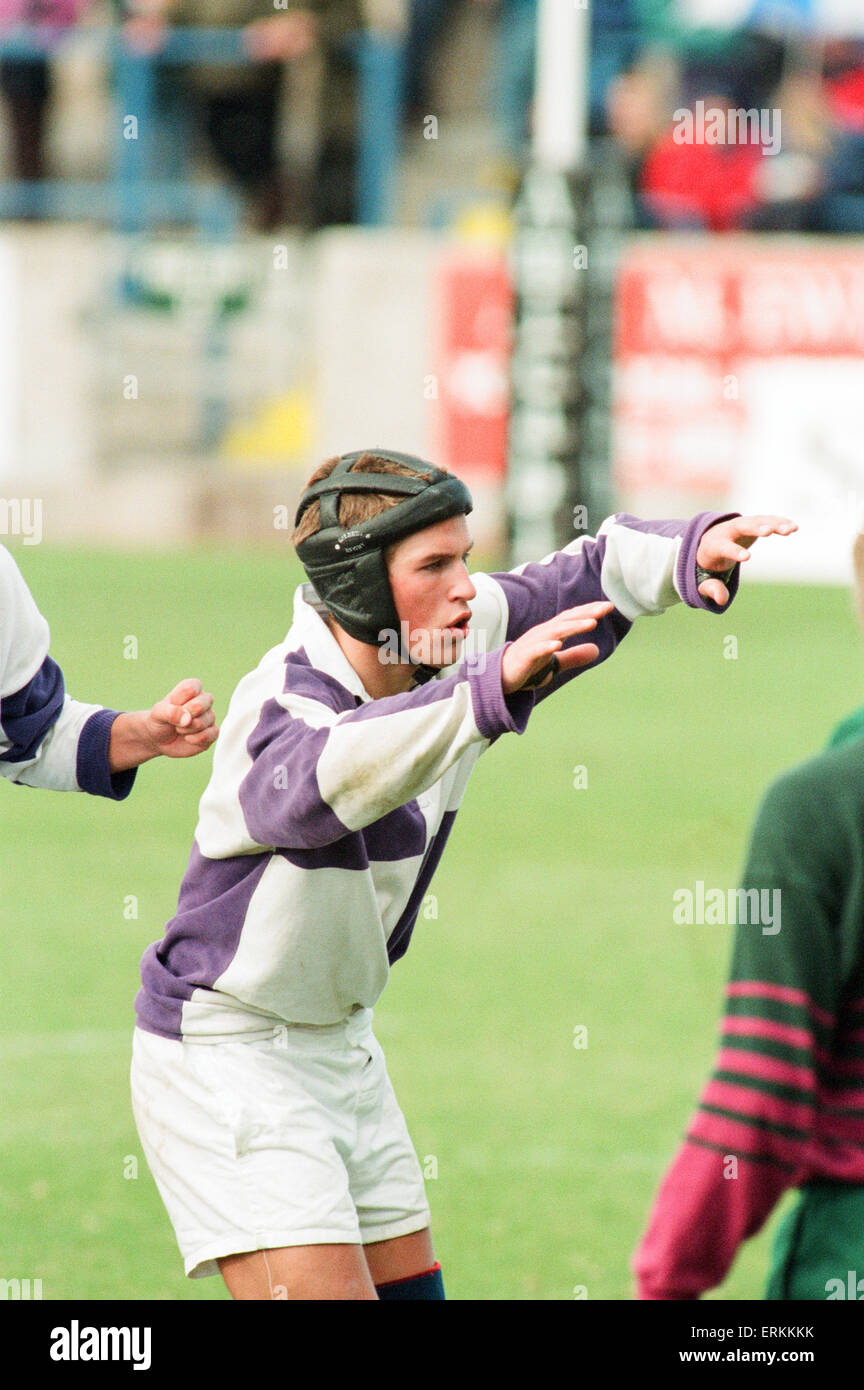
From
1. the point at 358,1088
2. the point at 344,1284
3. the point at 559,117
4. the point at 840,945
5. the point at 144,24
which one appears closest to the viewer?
the point at 840,945

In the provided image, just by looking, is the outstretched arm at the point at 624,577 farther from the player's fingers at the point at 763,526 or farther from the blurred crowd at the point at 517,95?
the blurred crowd at the point at 517,95

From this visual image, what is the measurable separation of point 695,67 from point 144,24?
6.50 metres

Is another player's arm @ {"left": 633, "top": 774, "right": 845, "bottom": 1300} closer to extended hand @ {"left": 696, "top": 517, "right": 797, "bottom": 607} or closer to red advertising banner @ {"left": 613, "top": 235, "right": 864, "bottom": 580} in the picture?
extended hand @ {"left": 696, "top": 517, "right": 797, "bottom": 607}

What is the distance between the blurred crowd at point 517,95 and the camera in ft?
75.2

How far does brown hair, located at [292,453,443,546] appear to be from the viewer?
348 centimetres

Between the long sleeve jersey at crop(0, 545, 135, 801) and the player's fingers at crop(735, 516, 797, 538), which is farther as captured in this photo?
the long sleeve jersey at crop(0, 545, 135, 801)

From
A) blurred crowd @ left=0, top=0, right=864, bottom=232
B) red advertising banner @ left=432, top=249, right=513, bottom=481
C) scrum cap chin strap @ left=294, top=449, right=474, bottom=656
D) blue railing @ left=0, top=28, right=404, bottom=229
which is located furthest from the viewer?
blue railing @ left=0, top=28, right=404, bottom=229

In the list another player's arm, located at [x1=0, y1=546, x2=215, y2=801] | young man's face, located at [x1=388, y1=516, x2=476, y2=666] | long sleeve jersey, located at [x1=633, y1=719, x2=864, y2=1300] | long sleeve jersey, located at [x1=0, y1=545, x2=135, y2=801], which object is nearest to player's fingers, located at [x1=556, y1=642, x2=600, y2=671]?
young man's face, located at [x1=388, y1=516, x2=476, y2=666]

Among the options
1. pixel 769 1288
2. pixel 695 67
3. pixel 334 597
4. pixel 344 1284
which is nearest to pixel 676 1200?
pixel 769 1288

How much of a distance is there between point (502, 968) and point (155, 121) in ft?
67.4

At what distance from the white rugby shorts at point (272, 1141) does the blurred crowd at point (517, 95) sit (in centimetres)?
1962

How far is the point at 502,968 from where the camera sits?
8578 mm

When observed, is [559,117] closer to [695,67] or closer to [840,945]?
[695,67]

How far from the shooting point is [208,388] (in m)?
23.8
